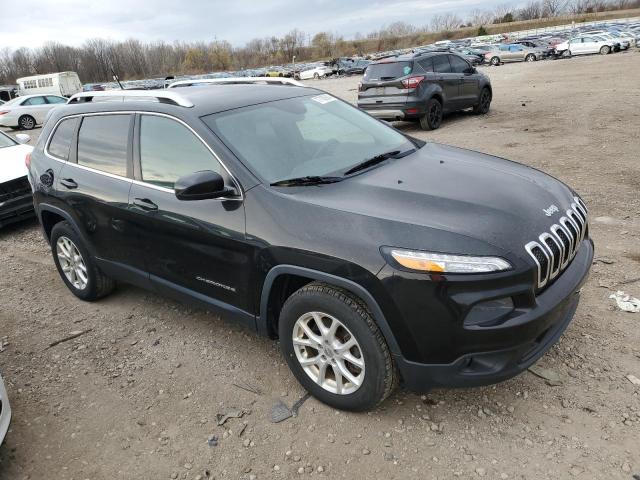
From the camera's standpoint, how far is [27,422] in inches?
121

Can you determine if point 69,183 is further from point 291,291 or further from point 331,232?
point 331,232

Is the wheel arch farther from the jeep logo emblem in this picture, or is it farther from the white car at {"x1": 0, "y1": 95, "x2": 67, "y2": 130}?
the white car at {"x1": 0, "y1": 95, "x2": 67, "y2": 130}

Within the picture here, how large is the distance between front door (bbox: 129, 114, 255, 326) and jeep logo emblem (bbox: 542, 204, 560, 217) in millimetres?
1671

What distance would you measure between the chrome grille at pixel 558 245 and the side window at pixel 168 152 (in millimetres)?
1830

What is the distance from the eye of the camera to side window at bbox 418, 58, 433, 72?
11479 millimetres

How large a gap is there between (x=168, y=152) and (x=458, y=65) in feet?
35.1

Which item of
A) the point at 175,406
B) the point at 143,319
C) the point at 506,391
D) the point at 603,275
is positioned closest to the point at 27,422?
the point at 175,406

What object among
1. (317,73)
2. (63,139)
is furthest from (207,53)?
(63,139)

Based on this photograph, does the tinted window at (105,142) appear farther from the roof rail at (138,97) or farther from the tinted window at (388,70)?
the tinted window at (388,70)

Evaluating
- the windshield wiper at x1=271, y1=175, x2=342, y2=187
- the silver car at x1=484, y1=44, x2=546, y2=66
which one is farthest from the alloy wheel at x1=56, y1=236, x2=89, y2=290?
the silver car at x1=484, y1=44, x2=546, y2=66

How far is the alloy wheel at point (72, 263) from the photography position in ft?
14.4

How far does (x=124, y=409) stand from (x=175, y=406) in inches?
12.6

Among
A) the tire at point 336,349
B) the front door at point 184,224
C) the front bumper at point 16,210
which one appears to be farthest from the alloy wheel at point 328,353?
the front bumper at point 16,210

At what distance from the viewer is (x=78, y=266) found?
4418mm
